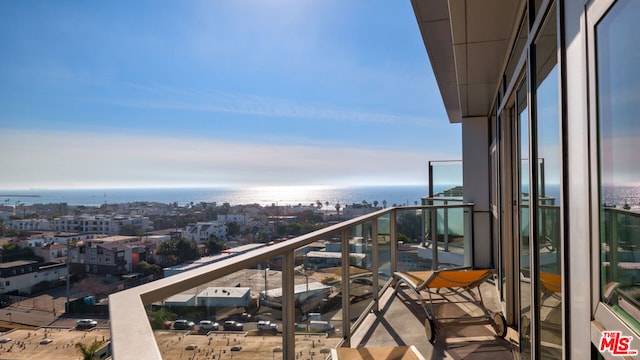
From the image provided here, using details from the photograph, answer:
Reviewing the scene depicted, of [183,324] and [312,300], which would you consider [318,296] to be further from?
[183,324]

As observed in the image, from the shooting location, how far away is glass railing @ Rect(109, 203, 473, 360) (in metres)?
1.07

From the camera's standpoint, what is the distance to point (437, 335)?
12.4ft

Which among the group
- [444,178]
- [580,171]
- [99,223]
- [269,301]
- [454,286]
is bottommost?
[454,286]

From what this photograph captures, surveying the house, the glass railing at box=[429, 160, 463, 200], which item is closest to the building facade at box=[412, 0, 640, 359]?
the glass railing at box=[429, 160, 463, 200]

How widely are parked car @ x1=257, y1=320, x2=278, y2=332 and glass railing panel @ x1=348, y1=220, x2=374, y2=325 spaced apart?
1.70 meters

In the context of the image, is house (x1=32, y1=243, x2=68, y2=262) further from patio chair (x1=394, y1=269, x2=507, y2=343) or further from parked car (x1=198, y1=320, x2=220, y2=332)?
parked car (x1=198, y1=320, x2=220, y2=332)

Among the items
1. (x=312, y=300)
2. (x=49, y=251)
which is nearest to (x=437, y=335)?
(x=312, y=300)

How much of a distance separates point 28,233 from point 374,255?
10012mm

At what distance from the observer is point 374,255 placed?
455 centimetres

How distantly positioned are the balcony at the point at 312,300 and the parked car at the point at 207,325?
0.02 metres

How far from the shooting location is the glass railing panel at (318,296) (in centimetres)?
236

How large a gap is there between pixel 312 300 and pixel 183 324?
4.83ft

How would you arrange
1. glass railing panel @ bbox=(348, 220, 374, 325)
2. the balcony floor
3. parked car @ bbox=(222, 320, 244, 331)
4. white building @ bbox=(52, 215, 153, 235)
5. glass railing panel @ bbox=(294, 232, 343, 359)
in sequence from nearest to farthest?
1. parked car @ bbox=(222, 320, 244, 331)
2. glass railing panel @ bbox=(294, 232, 343, 359)
3. the balcony floor
4. glass railing panel @ bbox=(348, 220, 374, 325)
5. white building @ bbox=(52, 215, 153, 235)

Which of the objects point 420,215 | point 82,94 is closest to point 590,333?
point 420,215
